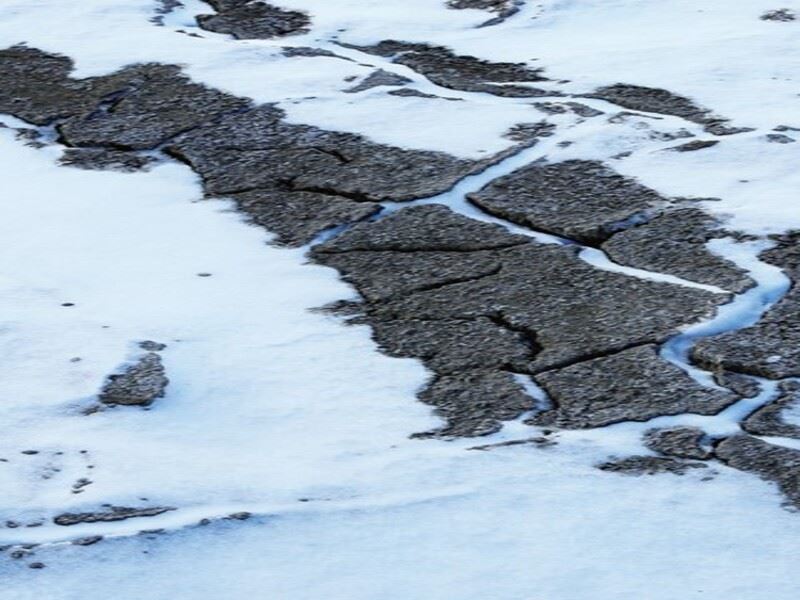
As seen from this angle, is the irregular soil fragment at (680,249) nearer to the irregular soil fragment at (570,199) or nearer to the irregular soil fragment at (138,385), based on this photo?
the irregular soil fragment at (570,199)

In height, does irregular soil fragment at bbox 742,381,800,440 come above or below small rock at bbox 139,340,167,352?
below

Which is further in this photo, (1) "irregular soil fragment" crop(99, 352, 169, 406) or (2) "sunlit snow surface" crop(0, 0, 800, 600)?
(1) "irregular soil fragment" crop(99, 352, 169, 406)

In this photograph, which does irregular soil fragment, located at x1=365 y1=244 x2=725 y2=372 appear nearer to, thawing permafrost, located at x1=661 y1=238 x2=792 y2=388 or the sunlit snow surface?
thawing permafrost, located at x1=661 y1=238 x2=792 y2=388

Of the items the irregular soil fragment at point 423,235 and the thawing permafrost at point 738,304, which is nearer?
the thawing permafrost at point 738,304

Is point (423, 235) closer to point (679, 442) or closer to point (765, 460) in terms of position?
point (679, 442)

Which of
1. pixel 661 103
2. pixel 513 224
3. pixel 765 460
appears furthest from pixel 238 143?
pixel 765 460

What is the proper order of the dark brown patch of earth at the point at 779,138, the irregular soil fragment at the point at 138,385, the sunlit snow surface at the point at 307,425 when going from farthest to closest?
1. the dark brown patch of earth at the point at 779,138
2. the irregular soil fragment at the point at 138,385
3. the sunlit snow surface at the point at 307,425

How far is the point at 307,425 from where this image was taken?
3.04 m

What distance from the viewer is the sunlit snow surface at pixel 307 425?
2533 mm

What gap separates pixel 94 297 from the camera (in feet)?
12.1

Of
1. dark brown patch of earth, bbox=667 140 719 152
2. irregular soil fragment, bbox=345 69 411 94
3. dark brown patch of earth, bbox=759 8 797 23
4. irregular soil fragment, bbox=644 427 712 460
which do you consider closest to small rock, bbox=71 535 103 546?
irregular soil fragment, bbox=644 427 712 460

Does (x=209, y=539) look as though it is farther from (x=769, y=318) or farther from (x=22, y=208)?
(x=22, y=208)

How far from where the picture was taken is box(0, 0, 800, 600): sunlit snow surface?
8.31 ft

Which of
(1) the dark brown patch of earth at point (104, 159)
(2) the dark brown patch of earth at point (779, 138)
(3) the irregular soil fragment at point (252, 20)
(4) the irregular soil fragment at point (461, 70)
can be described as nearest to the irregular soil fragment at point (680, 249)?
(2) the dark brown patch of earth at point (779, 138)
